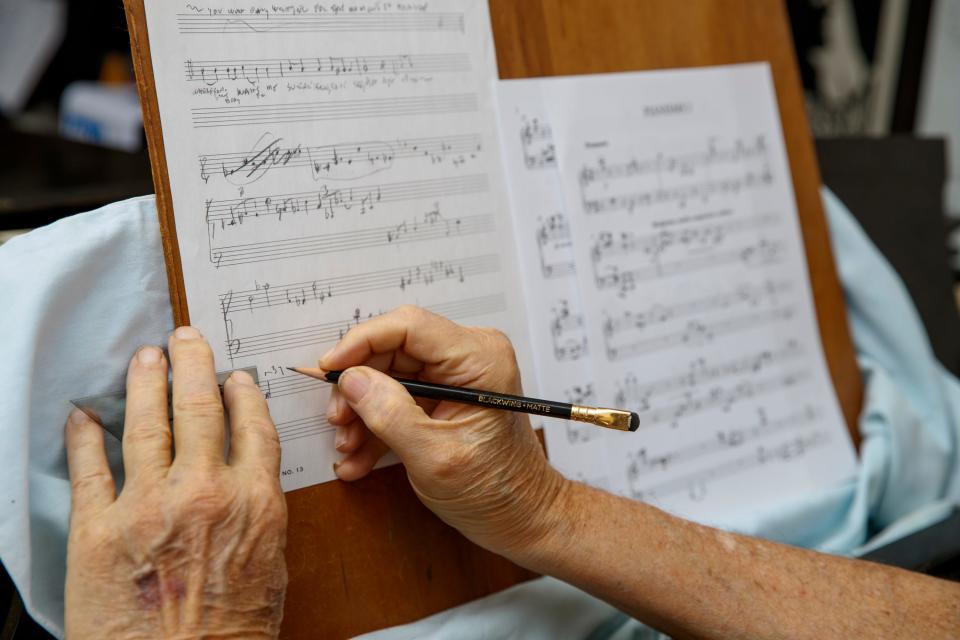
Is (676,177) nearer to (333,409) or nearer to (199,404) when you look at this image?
(333,409)

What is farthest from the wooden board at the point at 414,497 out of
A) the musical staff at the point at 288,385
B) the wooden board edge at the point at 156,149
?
the musical staff at the point at 288,385

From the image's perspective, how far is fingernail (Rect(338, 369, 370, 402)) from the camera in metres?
0.74

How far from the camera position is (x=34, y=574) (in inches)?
29.1

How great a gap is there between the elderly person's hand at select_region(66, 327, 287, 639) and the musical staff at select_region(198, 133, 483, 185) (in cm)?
22

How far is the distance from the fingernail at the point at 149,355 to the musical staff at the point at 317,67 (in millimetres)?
279

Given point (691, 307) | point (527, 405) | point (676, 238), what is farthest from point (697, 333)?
point (527, 405)

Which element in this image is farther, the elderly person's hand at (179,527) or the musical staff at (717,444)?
the musical staff at (717,444)

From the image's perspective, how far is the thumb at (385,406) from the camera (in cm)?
73

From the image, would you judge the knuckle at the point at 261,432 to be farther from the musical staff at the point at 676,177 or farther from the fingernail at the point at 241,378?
the musical staff at the point at 676,177

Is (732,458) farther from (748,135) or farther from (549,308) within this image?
(748,135)

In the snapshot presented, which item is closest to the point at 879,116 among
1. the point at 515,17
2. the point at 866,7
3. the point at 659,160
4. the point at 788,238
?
the point at 866,7

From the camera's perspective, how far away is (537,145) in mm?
1008

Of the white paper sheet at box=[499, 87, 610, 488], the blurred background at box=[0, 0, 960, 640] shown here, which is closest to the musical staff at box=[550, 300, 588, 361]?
the white paper sheet at box=[499, 87, 610, 488]

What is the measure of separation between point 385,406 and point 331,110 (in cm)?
35
